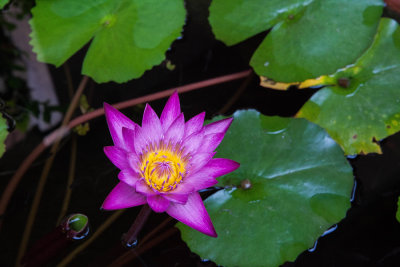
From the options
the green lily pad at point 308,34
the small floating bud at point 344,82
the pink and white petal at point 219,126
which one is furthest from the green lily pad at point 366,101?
the pink and white petal at point 219,126

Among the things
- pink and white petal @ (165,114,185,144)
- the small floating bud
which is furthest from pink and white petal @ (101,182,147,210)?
the small floating bud

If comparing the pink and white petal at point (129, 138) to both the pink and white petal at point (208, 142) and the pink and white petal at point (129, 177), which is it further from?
the pink and white petal at point (208, 142)

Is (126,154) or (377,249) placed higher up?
(126,154)

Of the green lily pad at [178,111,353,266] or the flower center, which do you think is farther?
the green lily pad at [178,111,353,266]

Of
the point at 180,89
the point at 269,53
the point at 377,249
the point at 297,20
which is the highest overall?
the point at 297,20

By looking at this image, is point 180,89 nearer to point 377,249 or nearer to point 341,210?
point 341,210

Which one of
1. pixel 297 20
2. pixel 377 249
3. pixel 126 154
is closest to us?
pixel 126 154

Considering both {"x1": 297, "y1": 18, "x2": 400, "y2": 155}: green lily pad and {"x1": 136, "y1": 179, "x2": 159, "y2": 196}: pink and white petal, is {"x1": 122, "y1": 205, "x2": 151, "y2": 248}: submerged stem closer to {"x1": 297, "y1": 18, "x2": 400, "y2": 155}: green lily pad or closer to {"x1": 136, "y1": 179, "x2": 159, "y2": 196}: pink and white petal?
{"x1": 136, "y1": 179, "x2": 159, "y2": 196}: pink and white petal

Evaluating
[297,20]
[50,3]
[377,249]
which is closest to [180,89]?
[297,20]
